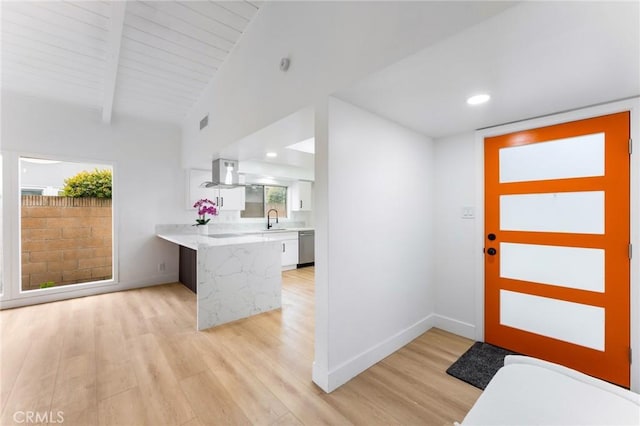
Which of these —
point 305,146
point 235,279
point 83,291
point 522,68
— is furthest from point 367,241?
point 83,291

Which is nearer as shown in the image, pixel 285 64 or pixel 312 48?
pixel 312 48

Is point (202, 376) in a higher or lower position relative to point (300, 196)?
lower

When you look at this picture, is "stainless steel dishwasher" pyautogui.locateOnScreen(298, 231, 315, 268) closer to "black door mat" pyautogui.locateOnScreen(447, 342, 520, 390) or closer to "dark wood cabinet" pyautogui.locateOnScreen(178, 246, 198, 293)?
"dark wood cabinet" pyautogui.locateOnScreen(178, 246, 198, 293)

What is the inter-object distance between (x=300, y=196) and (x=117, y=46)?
4.52m

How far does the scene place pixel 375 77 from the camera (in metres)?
1.62

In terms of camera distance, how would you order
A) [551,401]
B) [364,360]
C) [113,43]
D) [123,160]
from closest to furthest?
1. [551,401]
2. [364,360]
3. [113,43]
4. [123,160]

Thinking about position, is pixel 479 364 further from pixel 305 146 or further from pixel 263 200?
pixel 263 200

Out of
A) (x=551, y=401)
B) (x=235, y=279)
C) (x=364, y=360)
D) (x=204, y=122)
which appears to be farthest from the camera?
(x=204, y=122)

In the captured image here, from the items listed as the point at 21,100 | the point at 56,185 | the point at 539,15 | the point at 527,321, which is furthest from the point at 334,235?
the point at 21,100

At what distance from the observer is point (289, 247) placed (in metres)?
5.82

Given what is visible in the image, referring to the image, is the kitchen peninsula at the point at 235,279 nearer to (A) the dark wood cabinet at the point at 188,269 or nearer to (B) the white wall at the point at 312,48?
(A) the dark wood cabinet at the point at 188,269

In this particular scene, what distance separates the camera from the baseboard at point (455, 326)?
2.69 m

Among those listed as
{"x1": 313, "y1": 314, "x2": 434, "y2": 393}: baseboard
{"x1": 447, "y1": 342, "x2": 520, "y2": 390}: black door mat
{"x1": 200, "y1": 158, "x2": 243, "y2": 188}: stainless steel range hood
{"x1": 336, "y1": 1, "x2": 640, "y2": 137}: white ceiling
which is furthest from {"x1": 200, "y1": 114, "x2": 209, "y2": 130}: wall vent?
{"x1": 447, "y1": 342, "x2": 520, "y2": 390}: black door mat

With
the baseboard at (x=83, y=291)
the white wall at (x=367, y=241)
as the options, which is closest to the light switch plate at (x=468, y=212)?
the white wall at (x=367, y=241)
